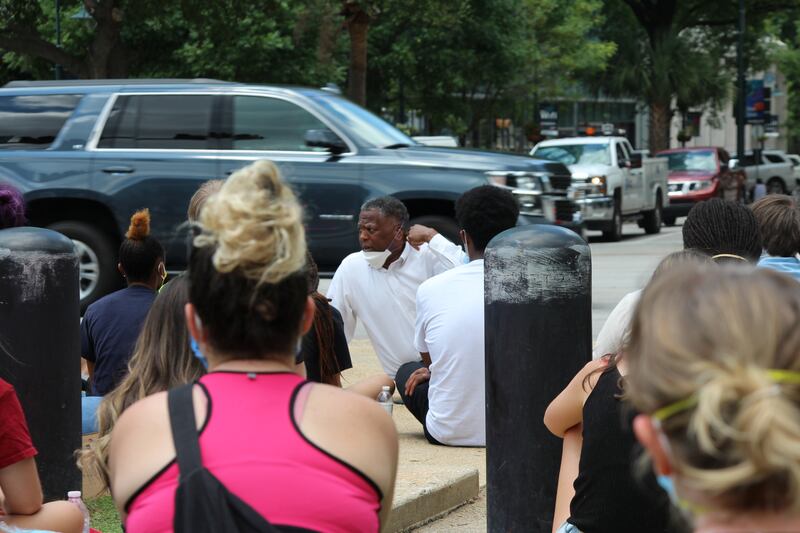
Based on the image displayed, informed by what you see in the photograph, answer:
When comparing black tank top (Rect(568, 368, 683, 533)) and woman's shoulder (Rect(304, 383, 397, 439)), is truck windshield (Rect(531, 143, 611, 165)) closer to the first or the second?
black tank top (Rect(568, 368, 683, 533))

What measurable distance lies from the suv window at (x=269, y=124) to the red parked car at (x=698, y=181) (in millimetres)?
19628

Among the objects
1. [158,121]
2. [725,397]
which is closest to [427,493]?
[725,397]

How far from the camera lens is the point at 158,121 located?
12445 millimetres

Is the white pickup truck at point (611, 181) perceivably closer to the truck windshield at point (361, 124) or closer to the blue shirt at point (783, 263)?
the truck windshield at point (361, 124)

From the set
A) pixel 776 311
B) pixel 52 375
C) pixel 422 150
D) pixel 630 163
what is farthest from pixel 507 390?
pixel 630 163

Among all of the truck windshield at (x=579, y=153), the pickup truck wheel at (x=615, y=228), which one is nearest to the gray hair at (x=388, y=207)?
the pickup truck wheel at (x=615, y=228)

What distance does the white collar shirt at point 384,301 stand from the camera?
306 inches

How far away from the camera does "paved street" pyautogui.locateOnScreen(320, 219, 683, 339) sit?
1298 centimetres

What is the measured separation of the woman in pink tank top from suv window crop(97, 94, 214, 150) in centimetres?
1005

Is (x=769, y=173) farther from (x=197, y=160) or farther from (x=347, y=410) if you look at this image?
(x=347, y=410)

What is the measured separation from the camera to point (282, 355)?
8.12ft

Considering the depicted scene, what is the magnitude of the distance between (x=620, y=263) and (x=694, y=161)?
14.5m

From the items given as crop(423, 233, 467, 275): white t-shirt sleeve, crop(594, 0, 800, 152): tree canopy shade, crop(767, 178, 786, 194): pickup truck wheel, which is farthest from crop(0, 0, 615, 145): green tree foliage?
crop(423, 233, 467, 275): white t-shirt sleeve

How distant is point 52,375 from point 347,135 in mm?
7135
